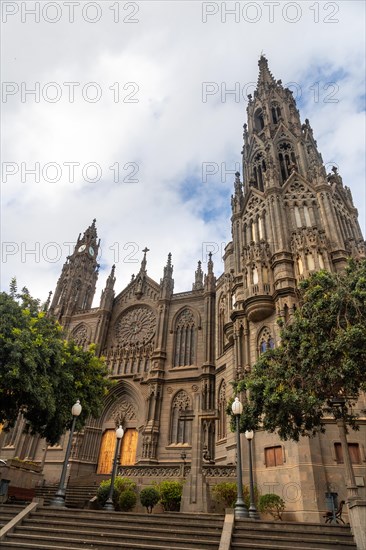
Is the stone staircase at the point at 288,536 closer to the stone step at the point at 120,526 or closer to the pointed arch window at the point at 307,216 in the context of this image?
the stone step at the point at 120,526

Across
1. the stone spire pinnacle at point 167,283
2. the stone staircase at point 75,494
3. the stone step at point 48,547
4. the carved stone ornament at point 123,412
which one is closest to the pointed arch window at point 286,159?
the stone spire pinnacle at point 167,283

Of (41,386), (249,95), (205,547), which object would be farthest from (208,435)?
(249,95)

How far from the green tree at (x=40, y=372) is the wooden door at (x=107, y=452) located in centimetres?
1194

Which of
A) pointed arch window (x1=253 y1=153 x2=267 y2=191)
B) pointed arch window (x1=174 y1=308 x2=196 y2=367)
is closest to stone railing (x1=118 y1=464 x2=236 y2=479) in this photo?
pointed arch window (x1=174 y1=308 x2=196 y2=367)

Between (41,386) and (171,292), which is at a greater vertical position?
(171,292)

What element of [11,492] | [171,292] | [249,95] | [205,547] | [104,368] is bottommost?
[205,547]

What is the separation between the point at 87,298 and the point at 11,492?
2720 centimetres

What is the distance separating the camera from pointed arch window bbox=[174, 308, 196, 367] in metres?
30.6

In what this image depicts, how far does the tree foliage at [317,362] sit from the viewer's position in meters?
11.4

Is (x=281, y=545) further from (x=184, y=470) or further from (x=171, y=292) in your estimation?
(x=171, y=292)

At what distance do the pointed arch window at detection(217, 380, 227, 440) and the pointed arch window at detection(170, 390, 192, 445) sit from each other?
8.12 feet

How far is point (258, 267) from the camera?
23469mm

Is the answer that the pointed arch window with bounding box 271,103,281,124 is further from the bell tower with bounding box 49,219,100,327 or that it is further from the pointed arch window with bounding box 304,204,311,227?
the bell tower with bounding box 49,219,100,327

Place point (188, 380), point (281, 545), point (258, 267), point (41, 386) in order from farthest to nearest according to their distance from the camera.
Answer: point (188, 380), point (258, 267), point (41, 386), point (281, 545)
